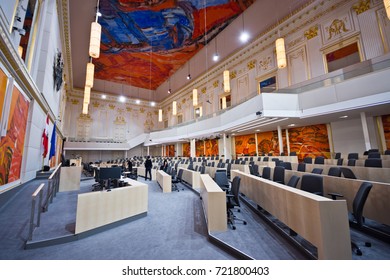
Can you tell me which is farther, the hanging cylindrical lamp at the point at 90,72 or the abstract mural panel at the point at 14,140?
the hanging cylindrical lamp at the point at 90,72

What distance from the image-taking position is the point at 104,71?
1736cm

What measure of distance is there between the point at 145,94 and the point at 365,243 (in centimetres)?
2351

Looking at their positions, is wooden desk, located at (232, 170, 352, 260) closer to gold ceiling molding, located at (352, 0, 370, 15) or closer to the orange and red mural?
the orange and red mural

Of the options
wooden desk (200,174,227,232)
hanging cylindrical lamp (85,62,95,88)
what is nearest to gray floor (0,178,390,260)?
wooden desk (200,174,227,232)

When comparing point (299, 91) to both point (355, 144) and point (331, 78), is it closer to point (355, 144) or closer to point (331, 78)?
point (331, 78)

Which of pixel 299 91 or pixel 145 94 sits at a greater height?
pixel 145 94

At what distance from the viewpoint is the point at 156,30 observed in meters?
12.2

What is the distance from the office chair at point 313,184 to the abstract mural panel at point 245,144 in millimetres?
9113

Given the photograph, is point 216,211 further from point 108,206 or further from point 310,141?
point 310,141

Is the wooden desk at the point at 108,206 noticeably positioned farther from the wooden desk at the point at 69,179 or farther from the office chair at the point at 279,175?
the wooden desk at the point at 69,179

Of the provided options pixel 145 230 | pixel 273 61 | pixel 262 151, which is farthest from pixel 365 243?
pixel 273 61

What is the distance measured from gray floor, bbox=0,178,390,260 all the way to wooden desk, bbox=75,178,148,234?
0.18 meters

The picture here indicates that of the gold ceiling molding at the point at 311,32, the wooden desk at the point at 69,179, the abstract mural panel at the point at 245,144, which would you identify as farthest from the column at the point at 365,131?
→ the wooden desk at the point at 69,179

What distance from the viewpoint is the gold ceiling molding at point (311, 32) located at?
29.9ft
